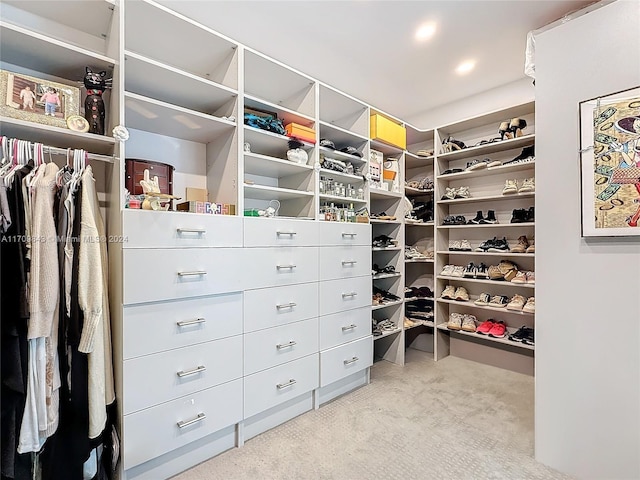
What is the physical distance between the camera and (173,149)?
1972mm

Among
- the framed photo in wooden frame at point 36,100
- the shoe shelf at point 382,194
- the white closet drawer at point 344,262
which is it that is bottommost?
the white closet drawer at point 344,262

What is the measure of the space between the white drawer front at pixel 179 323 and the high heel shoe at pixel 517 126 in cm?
271

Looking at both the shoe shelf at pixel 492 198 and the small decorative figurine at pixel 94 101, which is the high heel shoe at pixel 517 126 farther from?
the small decorative figurine at pixel 94 101

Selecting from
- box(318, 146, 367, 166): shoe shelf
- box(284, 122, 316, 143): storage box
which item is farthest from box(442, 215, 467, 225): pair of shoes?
box(284, 122, 316, 143): storage box

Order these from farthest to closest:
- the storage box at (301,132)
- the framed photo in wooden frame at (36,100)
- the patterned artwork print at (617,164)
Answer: the storage box at (301,132) → the patterned artwork print at (617,164) → the framed photo in wooden frame at (36,100)

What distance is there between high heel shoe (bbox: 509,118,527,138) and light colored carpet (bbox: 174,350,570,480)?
2.19 meters

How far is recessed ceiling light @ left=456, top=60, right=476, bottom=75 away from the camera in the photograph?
2414 mm

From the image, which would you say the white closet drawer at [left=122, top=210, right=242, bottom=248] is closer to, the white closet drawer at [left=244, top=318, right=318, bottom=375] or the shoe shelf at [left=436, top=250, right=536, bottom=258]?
the white closet drawer at [left=244, top=318, right=318, bottom=375]

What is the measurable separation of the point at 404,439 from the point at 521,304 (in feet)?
5.33

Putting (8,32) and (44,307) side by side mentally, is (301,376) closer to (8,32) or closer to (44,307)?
(44,307)

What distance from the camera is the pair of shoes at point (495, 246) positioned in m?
2.81

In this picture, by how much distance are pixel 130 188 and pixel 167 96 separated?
2.15 feet

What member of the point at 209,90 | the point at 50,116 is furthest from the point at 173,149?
the point at 50,116

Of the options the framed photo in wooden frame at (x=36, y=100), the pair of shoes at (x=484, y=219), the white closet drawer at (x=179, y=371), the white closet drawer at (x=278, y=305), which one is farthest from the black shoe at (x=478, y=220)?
the framed photo in wooden frame at (x=36, y=100)
